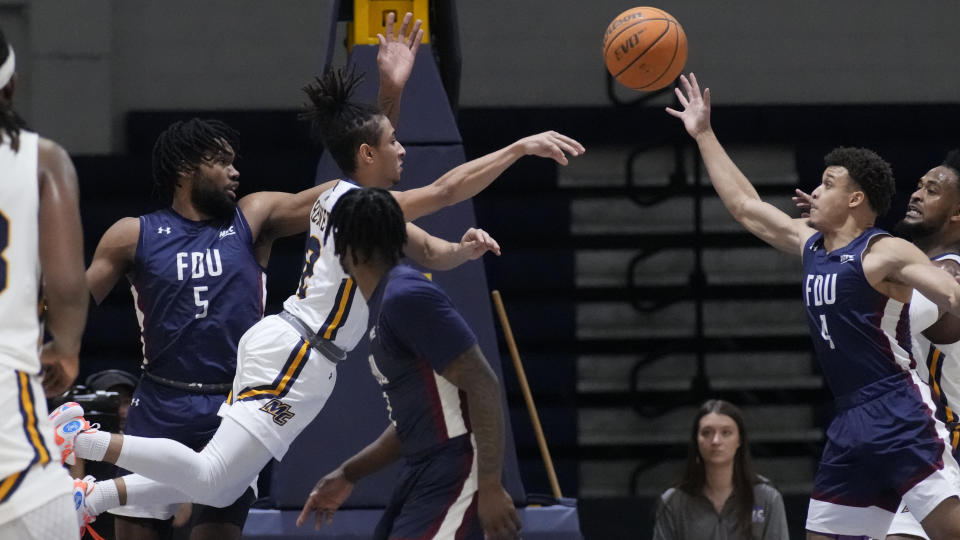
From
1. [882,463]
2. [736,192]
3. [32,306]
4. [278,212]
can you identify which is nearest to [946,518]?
[882,463]

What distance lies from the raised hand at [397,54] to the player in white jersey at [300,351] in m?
0.46

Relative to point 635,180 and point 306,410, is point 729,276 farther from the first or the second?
point 306,410

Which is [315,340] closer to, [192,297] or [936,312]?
[192,297]

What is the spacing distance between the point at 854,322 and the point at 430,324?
162 centimetres

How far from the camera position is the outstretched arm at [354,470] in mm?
3305

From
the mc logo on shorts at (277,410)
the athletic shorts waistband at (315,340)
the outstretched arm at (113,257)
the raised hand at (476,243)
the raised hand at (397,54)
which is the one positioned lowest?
the mc logo on shorts at (277,410)

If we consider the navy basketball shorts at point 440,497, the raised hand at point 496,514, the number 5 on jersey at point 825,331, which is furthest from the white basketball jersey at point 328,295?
the number 5 on jersey at point 825,331

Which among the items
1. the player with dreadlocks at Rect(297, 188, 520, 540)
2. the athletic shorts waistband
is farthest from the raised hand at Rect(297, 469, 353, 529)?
the athletic shorts waistband

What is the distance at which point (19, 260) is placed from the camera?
2.44 meters

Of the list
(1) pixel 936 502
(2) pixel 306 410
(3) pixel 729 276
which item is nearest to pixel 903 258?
(1) pixel 936 502

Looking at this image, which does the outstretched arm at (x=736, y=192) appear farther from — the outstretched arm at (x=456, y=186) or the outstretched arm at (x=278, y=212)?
the outstretched arm at (x=278, y=212)

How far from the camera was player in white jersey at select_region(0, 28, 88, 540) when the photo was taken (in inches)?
91.8

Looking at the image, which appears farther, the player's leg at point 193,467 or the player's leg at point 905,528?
the player's leg at point 905,528

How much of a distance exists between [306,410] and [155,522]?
2.24ft
